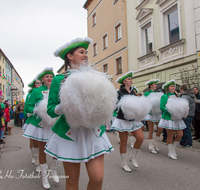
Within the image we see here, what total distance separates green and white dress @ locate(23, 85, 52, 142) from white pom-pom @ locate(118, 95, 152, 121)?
1516mm

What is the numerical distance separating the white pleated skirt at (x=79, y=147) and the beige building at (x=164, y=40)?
7868 millimetres

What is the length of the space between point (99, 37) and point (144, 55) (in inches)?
333

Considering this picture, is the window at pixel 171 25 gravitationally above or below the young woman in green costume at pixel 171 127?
above

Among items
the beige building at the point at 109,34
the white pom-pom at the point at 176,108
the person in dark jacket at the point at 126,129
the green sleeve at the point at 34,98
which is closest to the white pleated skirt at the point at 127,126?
the person in dark jacket at the point at 126,129

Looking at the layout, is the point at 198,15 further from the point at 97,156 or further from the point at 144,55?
the point at 97,156

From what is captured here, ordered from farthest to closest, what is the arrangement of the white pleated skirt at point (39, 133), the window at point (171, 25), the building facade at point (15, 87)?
1. the building facade at point (15, 87)
2. the window at point (171, 25)
3. the white pleated skirt at point (39, 133)

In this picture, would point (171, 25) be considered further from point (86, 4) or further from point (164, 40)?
point (86, 4)

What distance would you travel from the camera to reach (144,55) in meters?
11.9

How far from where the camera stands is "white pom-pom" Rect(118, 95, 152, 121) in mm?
3736

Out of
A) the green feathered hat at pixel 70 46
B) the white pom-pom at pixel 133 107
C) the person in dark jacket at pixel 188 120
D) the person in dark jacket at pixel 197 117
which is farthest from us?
the person in dark jacket at pixel 197 117

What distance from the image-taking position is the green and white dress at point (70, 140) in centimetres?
178

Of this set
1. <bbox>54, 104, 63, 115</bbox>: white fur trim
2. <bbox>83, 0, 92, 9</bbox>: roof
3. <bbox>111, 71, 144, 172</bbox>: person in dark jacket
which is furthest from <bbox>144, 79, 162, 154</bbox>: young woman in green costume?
<bbox>83, 0, 92, 9</bbox>: roof

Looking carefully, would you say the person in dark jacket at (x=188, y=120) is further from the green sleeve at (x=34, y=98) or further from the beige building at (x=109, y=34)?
the beige building at (x=109, y=34)

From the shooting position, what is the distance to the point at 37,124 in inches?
135
